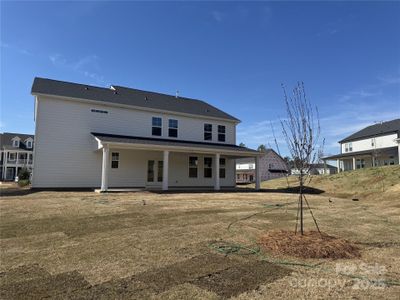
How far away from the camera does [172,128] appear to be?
22.5 meters

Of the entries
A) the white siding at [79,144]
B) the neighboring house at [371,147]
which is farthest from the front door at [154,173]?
the neighboring house at [371,147]

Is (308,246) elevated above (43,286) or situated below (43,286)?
above

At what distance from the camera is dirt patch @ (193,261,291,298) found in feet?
11.5

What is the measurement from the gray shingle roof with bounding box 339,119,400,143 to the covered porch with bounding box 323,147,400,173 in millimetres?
3315

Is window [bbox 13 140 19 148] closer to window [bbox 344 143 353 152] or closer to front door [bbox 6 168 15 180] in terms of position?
front door [bbox 6 168 15 180]

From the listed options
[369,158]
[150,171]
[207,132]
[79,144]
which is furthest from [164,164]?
[369,158]

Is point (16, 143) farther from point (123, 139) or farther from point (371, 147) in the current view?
point (371, 147)

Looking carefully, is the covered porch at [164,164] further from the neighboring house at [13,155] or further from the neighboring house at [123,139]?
the neighboring house at [13,155]

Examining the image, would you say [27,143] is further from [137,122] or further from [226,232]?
[226,232]

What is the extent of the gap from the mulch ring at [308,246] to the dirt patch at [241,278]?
83 cm

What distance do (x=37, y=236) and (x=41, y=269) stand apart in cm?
213

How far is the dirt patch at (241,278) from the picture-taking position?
3502 millimetres

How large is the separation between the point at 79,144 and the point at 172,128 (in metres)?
6.71

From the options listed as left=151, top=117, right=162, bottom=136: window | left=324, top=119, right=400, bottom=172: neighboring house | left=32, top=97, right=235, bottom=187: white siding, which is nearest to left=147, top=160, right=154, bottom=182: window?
left=32, top=97, right=235, bottom=187: white siding
